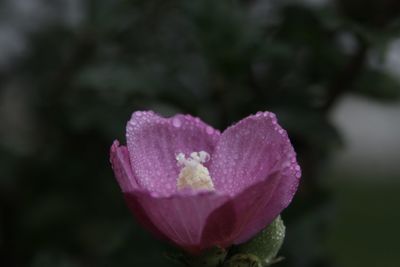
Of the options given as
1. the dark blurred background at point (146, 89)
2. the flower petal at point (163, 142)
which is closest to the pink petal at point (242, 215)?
the flower petal at point (163, 142)

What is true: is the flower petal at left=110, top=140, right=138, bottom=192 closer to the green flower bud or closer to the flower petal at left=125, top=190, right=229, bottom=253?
the flower petal at left=125, top=190, right=229, bottom=253

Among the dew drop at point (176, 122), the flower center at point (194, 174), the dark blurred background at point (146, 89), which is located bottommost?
the dark blurred background at point (146, 89)

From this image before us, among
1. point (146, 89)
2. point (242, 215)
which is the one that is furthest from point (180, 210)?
point (146, 89)

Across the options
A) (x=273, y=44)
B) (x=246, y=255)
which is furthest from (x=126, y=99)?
(x=246, y=255)

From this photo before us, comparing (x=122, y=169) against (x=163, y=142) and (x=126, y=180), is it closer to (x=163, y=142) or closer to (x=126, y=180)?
(x=126, y=180)

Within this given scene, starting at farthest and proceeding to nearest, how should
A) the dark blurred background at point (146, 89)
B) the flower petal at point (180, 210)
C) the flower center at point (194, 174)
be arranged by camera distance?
the dark blurred background at point (146, 89)
the flower center at point (194, 174)
the flower petal at point (180, 210)

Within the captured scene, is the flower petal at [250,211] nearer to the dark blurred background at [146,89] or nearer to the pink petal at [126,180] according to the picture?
the pink petal at [126,180]

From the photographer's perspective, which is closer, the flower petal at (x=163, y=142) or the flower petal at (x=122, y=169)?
the flower petal at (x=122, y=169)
